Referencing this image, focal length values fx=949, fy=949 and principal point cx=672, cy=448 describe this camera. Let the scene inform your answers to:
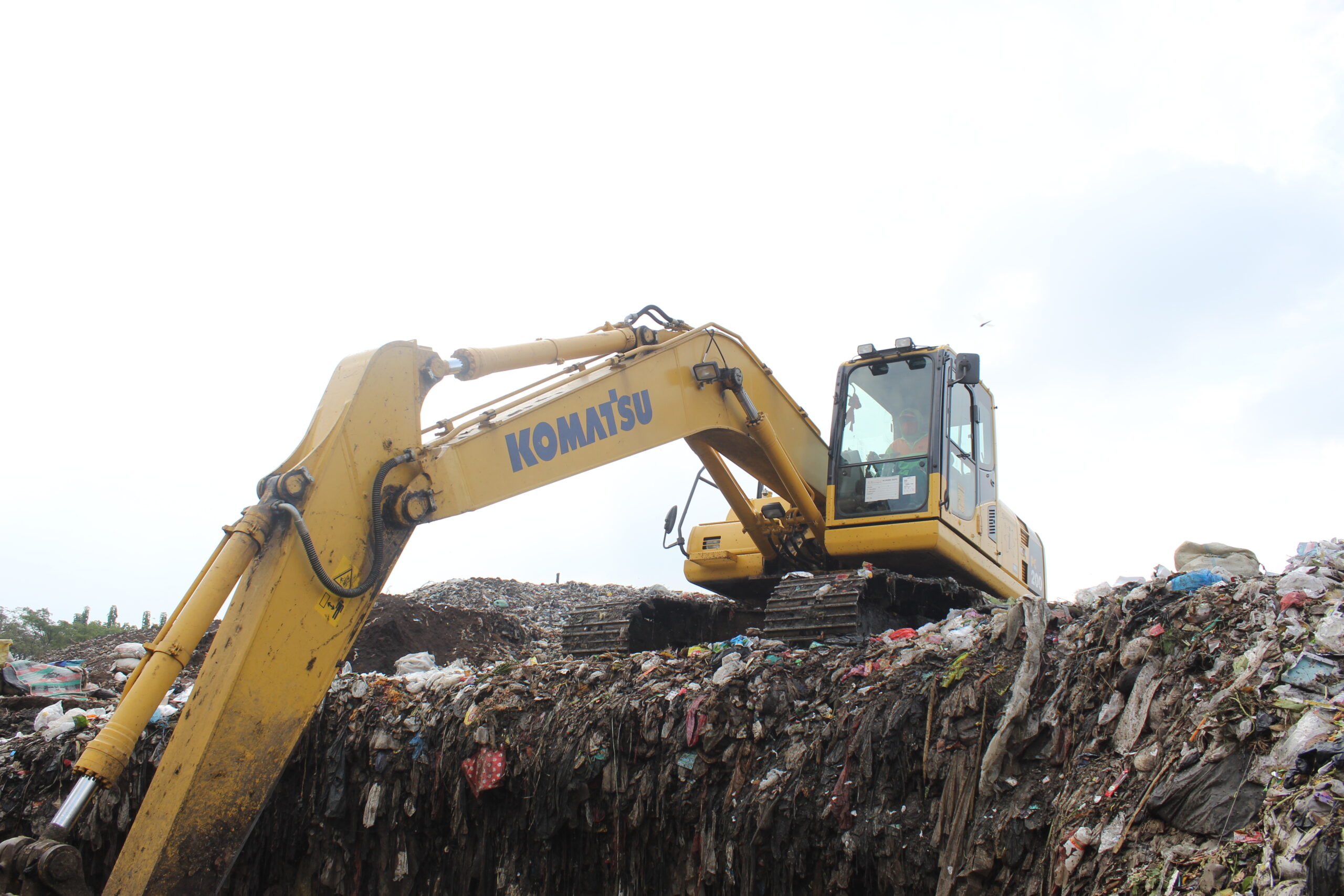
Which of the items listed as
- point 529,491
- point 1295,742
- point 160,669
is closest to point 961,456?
point 529,491

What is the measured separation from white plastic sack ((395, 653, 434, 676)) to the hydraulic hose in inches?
132

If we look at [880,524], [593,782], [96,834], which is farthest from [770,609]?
[96,834]

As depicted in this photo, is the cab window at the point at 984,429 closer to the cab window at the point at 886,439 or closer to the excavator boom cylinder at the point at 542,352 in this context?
the cab window at the point at 886,439

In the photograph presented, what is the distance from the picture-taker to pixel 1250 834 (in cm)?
270

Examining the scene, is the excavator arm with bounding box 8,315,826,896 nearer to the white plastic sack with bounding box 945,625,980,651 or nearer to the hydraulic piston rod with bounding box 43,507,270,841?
the hydraulic piston rod with bounding box 43,507,270,841

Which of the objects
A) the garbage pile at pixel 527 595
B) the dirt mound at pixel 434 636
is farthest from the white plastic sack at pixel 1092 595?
the garbage pile at pixel 527 595

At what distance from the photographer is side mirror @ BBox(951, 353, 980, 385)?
6.39 metres

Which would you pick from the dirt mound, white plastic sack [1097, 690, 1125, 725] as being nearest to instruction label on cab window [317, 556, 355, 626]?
white plastic sack [1097, 690, 1125, 725]

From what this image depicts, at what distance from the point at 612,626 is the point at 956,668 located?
309 centimetres

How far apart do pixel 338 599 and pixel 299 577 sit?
22cm

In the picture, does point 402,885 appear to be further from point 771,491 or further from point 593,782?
point 771,491

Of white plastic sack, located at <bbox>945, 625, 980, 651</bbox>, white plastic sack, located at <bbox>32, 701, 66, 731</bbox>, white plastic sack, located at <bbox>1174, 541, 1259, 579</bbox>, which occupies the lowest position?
white plastic sack, located at <bbox>32, 701, 66, 731</bbox>

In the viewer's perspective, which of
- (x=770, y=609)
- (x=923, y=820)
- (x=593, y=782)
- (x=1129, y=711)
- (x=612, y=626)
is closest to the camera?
(x=1129, y=711)

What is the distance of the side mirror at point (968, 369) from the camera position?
6391mm
